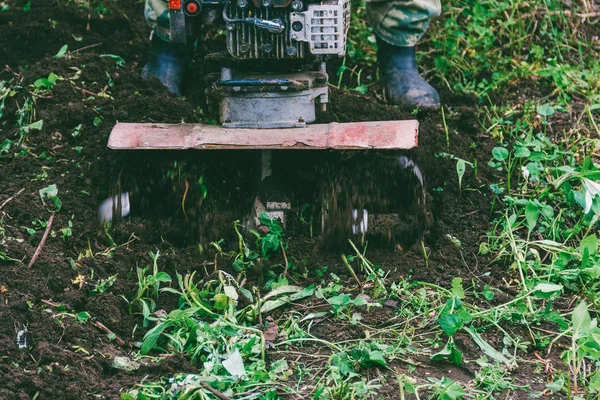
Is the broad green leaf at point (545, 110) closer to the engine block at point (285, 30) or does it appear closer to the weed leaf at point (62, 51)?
the engine block at point (285, 30)

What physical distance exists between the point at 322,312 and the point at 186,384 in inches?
23.6

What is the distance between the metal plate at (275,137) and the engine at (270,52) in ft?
0.31

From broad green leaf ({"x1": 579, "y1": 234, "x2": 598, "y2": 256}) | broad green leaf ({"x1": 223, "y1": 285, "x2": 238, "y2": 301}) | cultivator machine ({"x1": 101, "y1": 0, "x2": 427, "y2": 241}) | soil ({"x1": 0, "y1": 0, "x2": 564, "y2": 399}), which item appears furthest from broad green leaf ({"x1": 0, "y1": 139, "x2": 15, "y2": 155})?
broad green leaf ({"x1": 579, "y1": 234, "x2": 598, "y2": 256})

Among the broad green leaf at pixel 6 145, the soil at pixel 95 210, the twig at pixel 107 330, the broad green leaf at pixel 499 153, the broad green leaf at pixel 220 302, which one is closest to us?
the soil at pixel 95 210

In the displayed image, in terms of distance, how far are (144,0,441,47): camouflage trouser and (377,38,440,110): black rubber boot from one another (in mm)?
56

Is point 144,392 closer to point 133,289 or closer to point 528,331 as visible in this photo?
point 133,289

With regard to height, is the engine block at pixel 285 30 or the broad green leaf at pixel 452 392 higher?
the engine block at pixel 285 30

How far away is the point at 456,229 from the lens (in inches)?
137

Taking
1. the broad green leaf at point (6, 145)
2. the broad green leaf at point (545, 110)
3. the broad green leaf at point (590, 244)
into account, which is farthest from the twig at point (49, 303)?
the broad green leaf at point (545, 110)

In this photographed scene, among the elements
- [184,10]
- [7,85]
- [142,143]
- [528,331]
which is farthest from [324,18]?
[7,85]

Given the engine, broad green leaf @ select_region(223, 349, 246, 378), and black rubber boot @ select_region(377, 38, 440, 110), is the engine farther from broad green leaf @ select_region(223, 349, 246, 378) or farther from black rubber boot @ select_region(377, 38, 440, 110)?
broad green leaf @ select_region(223, 349, 246, 378)

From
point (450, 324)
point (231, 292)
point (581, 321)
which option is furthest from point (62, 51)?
point (581, 321)

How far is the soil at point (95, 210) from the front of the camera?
274cm

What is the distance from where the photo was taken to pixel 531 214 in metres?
3.32
